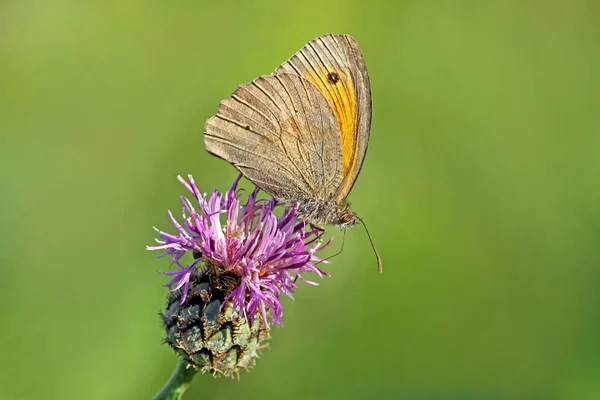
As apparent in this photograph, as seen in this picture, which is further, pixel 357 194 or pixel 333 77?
pixel 357 194

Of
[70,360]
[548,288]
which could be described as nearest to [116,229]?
[70,360]

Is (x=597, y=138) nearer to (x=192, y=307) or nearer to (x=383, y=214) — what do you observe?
(x=383, y=214)

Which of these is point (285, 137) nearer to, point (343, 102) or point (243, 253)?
point (343, 102)

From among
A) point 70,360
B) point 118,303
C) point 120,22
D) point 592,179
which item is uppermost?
point 120,22

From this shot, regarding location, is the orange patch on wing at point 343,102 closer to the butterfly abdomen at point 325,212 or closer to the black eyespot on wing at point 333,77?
the black eyespot on wing at point 333,77

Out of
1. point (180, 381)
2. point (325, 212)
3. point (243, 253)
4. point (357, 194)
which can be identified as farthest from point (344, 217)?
point (357, 194)

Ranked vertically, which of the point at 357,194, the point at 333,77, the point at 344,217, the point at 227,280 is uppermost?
the point at 333,77

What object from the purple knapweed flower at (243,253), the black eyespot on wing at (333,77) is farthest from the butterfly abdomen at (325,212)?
the black eyespot on wing at (333,77)
